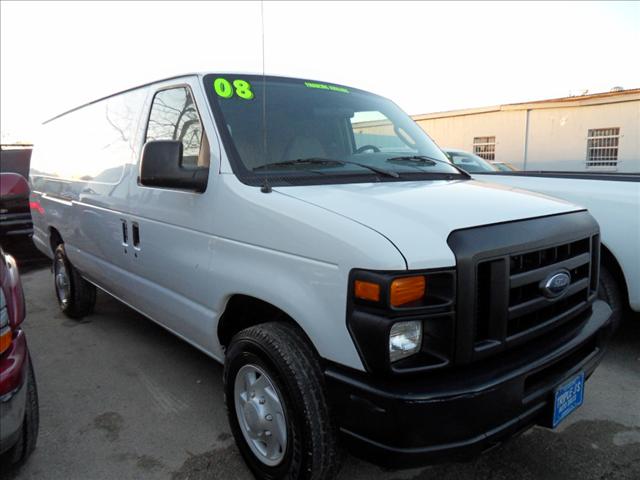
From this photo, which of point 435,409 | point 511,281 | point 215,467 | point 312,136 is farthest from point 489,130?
point 435,409

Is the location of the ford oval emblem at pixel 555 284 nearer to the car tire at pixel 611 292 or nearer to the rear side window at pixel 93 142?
the car tire at pixel 611 292

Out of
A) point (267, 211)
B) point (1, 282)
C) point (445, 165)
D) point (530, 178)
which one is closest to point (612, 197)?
point (530, 178)

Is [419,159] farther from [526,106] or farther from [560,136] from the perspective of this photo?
[526,106]

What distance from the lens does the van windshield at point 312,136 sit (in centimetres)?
255

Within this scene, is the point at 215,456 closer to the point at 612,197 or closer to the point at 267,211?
the point at 267,211

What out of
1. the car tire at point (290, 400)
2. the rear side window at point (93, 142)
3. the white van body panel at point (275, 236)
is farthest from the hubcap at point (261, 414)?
the rear side window at point (93, 142)

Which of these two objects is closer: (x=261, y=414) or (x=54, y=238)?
(x=261, y=414)

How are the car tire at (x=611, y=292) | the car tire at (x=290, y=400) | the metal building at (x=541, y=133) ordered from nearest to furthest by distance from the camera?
the car tire at (x=290, y=400), the car tire at (x=611, y=292), the metal building at (x=541, y=133)

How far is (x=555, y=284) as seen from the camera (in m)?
2.09

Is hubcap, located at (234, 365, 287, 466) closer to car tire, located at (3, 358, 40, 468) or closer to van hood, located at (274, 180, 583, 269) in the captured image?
van hood, located at (274, 180, 583, 269)

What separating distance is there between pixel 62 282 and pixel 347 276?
4216 mm

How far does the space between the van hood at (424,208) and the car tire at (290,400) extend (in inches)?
23.7

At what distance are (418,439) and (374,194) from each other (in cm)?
104

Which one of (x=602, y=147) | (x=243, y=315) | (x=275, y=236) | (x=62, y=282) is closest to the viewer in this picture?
(x=275, y=236)
